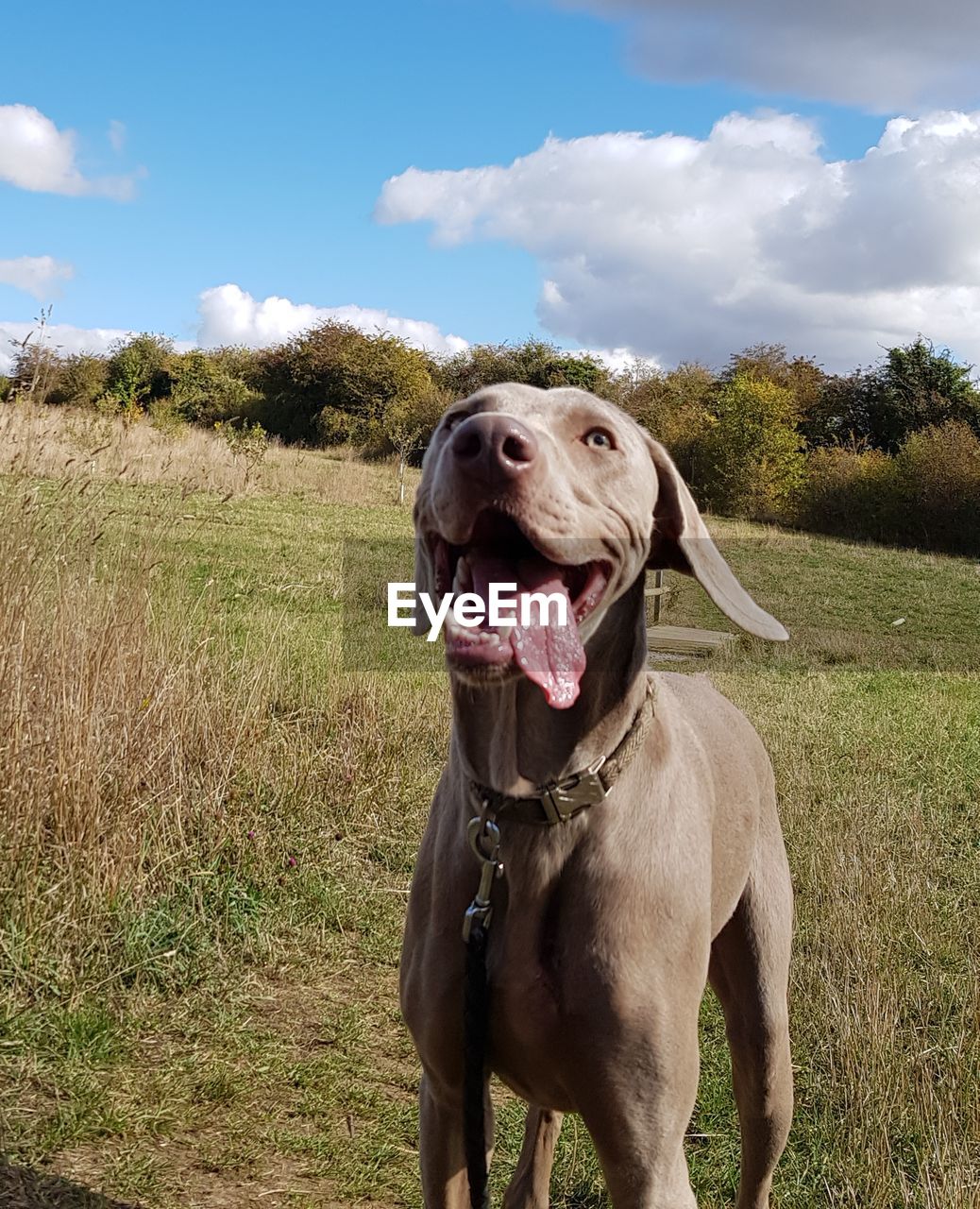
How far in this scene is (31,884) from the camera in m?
3.49

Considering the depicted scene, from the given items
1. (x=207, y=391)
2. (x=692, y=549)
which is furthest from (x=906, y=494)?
(x=692, y=549)

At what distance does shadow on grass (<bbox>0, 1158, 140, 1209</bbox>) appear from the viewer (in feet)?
8.71

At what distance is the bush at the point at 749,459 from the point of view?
85.4 feet

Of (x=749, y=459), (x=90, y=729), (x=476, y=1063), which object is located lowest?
(x=476, y=1063)

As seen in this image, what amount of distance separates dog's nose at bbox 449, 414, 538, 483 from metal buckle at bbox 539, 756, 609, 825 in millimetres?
591

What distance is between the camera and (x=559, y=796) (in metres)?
1.80

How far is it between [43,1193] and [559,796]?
194 cm

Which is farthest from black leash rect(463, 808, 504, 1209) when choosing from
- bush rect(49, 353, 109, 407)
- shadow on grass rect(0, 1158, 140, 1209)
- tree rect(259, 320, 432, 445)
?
bush rect(49, 353, 109, 407)

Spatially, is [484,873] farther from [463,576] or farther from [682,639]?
[682,639]

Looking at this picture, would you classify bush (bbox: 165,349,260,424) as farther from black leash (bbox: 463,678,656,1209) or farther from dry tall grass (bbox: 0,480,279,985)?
black leash (bbox: 463,678,656,1209)

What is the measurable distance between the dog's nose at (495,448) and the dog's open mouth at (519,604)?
9 centimetres

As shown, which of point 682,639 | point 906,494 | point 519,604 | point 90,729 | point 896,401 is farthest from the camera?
point 896,401

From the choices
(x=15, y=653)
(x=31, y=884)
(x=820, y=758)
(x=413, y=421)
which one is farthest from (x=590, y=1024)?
(x=413, y=421)

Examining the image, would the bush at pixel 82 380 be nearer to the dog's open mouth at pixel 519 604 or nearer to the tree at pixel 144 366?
the tree at pixel 144 366
